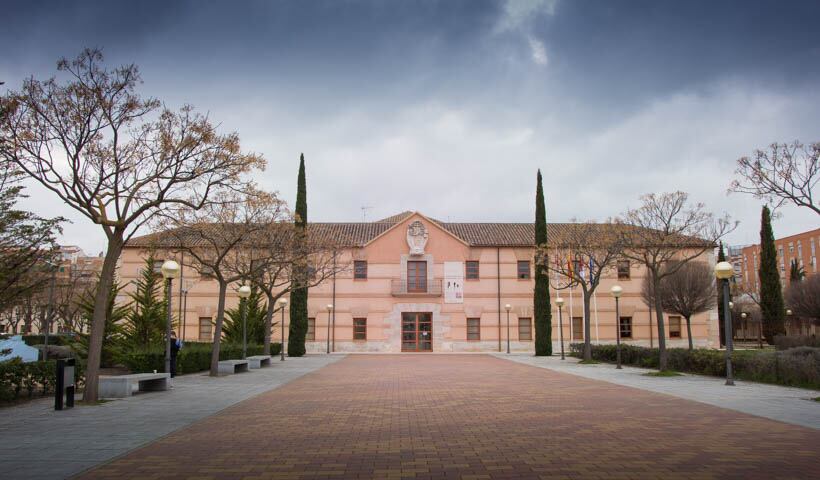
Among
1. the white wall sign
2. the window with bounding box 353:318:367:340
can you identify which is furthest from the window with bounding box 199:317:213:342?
the white wall sign

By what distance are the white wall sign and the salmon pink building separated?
6 centimetres

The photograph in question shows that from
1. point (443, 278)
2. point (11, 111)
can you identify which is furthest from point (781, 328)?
point (11, 111)

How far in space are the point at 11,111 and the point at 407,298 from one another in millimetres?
29812

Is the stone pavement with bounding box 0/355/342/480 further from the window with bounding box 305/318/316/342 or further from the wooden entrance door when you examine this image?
the wooden entrance door

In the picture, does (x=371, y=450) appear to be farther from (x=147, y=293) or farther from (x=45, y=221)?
(x=147, y=293)

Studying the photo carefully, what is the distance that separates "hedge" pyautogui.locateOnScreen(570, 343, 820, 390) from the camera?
15320 millimetres

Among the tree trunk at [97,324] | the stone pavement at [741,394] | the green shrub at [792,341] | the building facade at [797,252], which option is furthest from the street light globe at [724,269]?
the building facade at [797,252]

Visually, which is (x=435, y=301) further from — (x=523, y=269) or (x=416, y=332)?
(x=523, y=269)

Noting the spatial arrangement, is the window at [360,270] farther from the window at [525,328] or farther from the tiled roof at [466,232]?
the window at [525,328]

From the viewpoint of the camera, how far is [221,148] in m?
12.8

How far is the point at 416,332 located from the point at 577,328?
10525 millimetres

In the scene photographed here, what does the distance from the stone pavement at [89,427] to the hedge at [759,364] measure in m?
13.4

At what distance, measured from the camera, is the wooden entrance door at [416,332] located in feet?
128

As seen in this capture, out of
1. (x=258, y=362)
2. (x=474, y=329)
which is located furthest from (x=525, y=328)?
(x=258, y=362)
